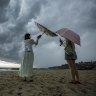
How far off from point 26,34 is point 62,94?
324cm

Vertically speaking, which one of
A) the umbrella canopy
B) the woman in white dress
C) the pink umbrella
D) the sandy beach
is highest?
the umbrella canopy

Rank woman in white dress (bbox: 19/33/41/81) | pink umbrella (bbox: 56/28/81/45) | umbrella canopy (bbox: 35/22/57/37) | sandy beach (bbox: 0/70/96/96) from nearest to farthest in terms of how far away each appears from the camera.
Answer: sandy beach (bbox: 0/70/96/96)
pink umbrella (bbox: 56/28/81/45)
umbrella canopy (bbox: 35/22/57/37)
woman in white dress (bbox: 19/33/41/81)

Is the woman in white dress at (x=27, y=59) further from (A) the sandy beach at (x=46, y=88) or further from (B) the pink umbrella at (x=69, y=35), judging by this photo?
(B) the pink umbrella at (x=69, y=35)

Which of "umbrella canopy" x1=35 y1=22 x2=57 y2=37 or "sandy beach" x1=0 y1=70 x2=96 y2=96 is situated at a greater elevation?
"umbrella canopy" x1=35 y1=22 x2=57 y2=37

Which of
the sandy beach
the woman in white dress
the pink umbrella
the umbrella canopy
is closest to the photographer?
the sandy beach

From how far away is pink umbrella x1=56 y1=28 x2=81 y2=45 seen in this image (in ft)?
16.6

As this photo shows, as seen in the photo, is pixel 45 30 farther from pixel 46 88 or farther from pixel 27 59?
pixel 46 88

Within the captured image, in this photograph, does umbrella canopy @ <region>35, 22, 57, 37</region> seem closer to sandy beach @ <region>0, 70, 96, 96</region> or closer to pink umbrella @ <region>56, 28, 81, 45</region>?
pink umbrella @ <region>56, 28, 81, 45</region>

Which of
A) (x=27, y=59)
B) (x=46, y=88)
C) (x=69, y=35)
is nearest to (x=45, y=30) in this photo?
(x=69, y=35)

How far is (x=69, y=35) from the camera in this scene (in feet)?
17.1

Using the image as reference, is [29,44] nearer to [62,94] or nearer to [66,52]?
[66,52]

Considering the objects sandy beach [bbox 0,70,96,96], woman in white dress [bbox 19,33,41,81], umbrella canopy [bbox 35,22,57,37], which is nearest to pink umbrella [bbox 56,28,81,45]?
umbrella canopy [bbox 35,22,57,37]

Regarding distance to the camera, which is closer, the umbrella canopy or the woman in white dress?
the umbrella canopy

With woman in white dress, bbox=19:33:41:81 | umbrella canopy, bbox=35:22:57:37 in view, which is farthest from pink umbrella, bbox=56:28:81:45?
woman in white dress, bbox=19:33:41:81
